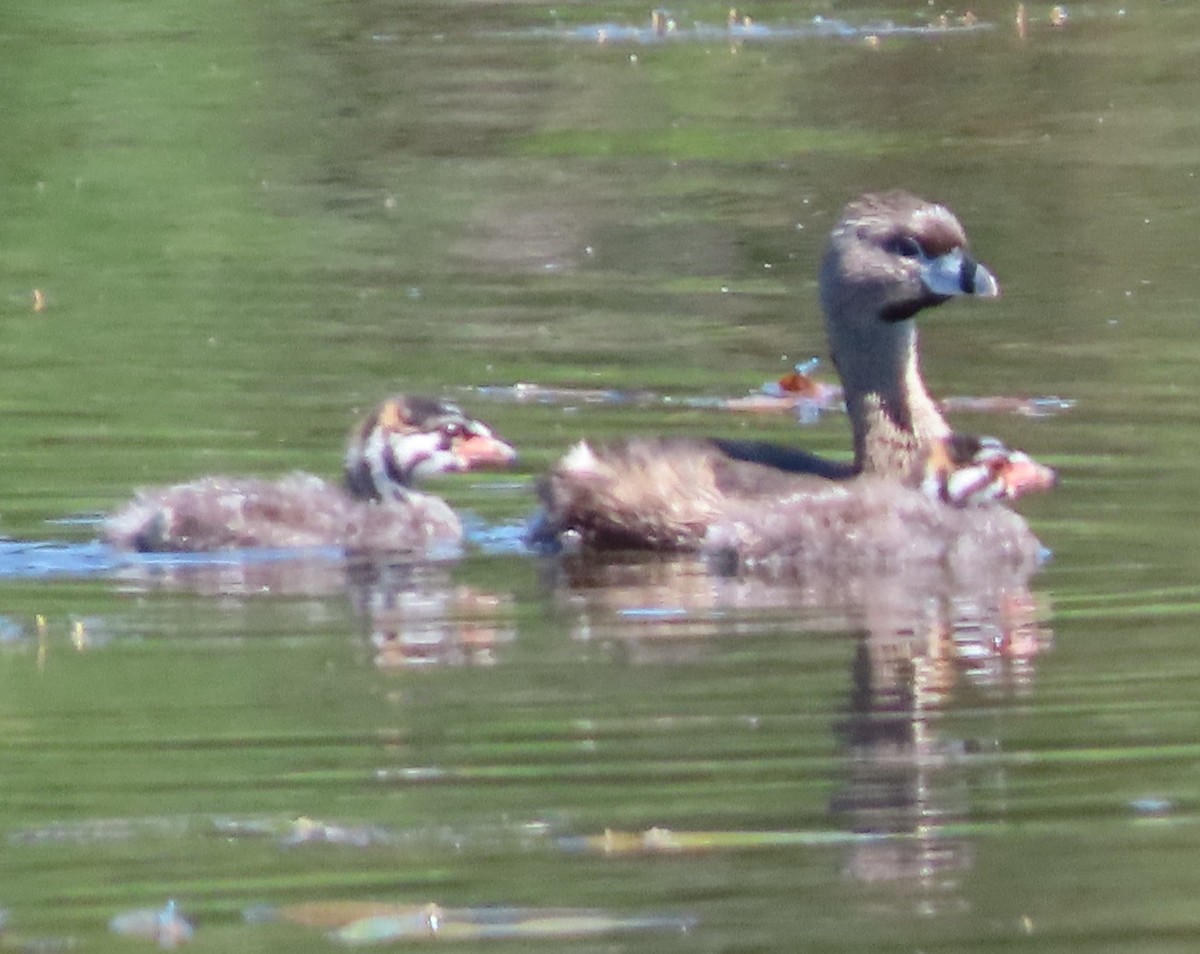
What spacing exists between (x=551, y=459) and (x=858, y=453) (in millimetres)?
1087

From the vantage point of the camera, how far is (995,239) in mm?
16844

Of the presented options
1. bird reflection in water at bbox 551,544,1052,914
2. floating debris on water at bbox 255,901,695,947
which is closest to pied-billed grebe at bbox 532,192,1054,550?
bird reflection in water at bbox 551,544,1052,914

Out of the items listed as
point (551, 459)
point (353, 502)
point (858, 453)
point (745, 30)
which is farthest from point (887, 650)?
point (745, 30)

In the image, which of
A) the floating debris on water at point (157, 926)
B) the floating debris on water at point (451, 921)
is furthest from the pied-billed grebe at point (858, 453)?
the floating debris on water at point (157, 926)

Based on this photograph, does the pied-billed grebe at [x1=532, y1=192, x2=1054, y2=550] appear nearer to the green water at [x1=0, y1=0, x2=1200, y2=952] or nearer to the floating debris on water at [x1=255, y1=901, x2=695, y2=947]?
the green water at [x1=0, y1=0, x2=1200, y2=952]

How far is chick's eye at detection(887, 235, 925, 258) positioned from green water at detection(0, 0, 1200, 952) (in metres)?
0.87

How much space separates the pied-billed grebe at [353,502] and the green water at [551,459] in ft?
0.75

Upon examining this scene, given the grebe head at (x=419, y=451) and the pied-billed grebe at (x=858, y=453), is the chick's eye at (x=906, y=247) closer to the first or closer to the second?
the pied-billed grebe at (x=858, y=453)

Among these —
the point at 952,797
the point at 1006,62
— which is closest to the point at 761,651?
the point at 952,797

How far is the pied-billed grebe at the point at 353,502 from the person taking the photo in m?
10.1

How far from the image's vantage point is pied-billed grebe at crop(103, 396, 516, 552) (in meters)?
10.1

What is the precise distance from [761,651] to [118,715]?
1.65 m

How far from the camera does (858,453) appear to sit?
35.6ft

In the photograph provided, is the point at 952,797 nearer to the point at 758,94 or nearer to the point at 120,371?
the point at 120,371
